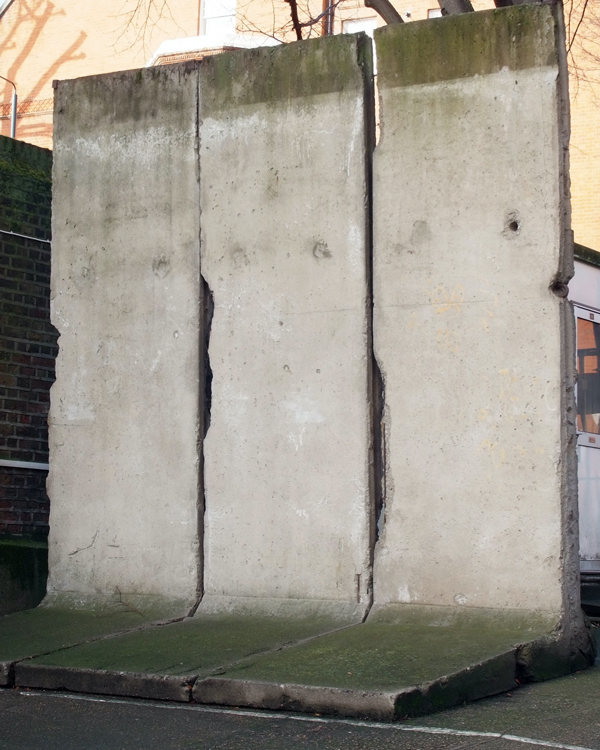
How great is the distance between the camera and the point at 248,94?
7.09 metres

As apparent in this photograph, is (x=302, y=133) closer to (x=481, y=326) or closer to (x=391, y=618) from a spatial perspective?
(x=481, y=326)

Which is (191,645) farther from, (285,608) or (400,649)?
(400,649)

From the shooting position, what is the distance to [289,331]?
678cm

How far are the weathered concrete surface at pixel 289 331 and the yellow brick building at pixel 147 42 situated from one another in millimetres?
17681

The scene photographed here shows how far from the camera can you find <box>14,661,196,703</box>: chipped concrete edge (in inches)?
211

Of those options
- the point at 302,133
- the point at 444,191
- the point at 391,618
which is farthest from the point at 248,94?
the point at 391,618

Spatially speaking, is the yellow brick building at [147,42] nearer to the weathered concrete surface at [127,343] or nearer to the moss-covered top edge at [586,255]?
the moss-covered top edge at [586,255]

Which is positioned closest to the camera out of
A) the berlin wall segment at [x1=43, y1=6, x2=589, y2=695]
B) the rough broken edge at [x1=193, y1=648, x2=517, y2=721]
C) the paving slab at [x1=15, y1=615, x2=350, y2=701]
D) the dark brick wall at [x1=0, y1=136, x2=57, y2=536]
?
the rough broken edge at [x1=193, y1=648, x2=517, y2=721]

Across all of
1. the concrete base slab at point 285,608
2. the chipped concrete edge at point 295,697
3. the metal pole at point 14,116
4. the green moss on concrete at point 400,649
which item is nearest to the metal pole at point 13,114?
the metal pole at point 14,116

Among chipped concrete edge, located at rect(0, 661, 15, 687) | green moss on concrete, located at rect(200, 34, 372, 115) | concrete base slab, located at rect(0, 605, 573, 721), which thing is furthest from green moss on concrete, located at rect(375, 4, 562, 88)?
chipped concrete edge, located at rect(0, 661, 15, 687)

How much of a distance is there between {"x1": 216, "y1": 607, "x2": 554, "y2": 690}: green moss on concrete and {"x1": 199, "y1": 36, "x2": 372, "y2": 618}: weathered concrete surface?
0.42 metres

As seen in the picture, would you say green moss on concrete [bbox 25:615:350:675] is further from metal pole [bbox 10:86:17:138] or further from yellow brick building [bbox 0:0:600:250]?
metal pole [bbox 10:86:17:138]

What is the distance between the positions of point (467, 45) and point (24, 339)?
419 centimetres

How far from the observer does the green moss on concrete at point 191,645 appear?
5.67 m
